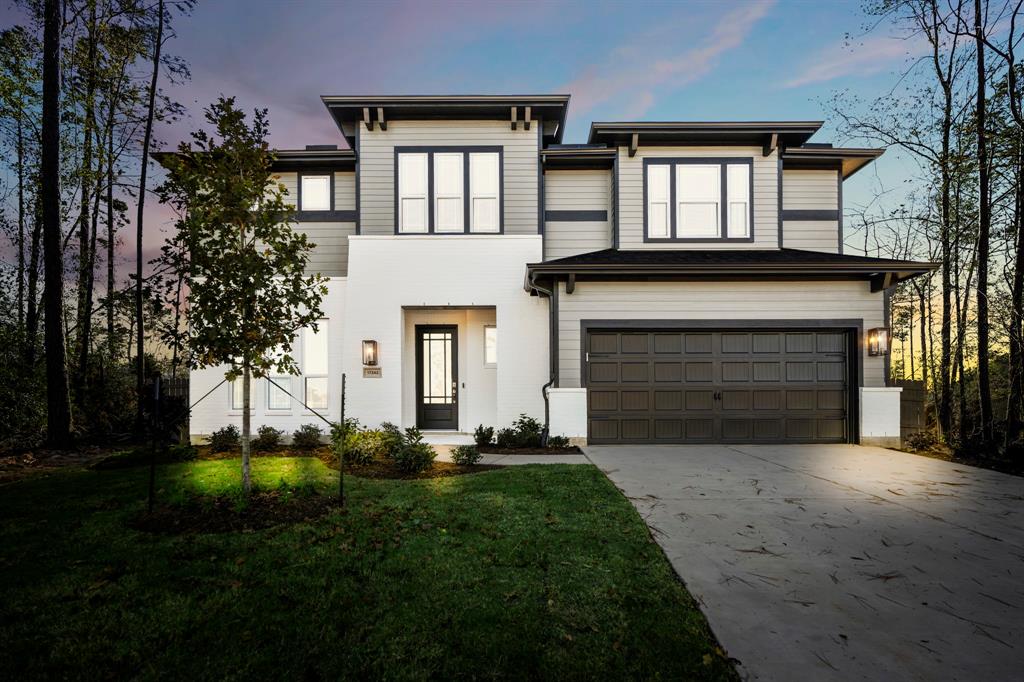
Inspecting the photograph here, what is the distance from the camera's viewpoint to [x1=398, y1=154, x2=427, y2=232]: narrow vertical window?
9664 millimetres

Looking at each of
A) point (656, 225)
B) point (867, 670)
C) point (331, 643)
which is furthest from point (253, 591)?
point (656, 225)

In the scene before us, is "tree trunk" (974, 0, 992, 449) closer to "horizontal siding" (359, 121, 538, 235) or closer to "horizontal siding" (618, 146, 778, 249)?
"horizontal siding" (618, 146, 778, 249)

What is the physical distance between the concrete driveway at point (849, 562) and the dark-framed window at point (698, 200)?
5118 mm

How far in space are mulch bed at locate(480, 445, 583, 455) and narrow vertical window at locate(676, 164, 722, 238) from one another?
16.8 feet

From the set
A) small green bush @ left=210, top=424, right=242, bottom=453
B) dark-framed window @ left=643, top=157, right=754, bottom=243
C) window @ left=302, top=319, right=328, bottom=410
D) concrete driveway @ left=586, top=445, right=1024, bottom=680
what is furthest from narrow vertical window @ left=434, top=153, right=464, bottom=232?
concrete driveway @ left=586, top=445, right=1024, bottom=680

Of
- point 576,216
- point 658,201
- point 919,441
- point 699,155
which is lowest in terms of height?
point 919,441

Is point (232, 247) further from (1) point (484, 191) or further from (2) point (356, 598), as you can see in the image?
(1) point (484, 191)

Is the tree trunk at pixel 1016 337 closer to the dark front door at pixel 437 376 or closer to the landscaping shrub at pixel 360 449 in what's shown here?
the dark front door at pixel 437 376

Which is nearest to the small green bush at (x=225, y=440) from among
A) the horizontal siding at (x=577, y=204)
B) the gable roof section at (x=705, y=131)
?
the horizontal siding at (x=577, y=204)

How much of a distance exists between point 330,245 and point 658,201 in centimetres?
713

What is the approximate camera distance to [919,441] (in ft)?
28.5

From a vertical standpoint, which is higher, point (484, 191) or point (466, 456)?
point (484, 191)

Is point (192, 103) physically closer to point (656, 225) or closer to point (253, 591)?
point (656, 225)

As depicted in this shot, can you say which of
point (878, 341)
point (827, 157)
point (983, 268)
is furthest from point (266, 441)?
point (983, 268)
